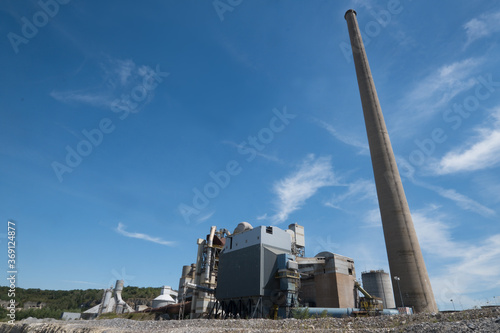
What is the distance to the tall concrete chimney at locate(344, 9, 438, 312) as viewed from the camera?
29578mm

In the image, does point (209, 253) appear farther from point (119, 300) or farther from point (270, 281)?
point (119, 300)

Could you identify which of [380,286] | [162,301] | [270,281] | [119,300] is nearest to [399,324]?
[270,281]

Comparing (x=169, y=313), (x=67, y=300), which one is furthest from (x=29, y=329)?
(x=67, y=300)

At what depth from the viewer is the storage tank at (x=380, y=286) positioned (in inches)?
1661

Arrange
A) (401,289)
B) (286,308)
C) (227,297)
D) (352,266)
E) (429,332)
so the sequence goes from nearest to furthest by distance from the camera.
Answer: (429,332), (286,308), (401,289), (227,297), (352,266)

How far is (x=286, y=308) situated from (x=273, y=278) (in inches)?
140

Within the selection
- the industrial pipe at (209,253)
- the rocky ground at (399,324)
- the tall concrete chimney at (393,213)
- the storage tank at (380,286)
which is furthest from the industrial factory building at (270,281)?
the rocky ground at (399,324)

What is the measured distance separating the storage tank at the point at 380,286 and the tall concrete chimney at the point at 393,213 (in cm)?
1323

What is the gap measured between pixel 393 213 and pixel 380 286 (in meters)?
16.7

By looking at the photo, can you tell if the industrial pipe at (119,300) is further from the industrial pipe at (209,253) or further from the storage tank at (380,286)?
the storage tank at (380,286)

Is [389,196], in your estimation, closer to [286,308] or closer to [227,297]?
→ [286,308]

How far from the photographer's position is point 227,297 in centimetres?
3259

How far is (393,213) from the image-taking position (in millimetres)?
32688

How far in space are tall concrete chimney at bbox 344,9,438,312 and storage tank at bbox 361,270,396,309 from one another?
1323 centimetres
